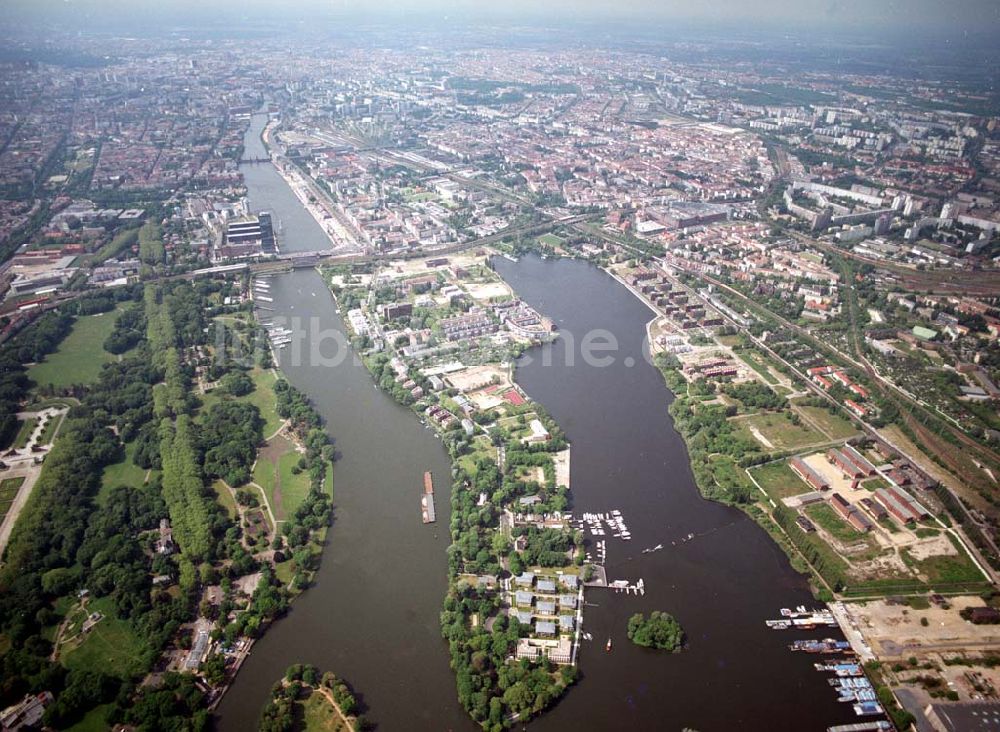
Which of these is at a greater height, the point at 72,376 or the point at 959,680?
the point at 959,680

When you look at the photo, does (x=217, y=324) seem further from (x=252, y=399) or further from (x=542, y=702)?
(x=542, y=702)

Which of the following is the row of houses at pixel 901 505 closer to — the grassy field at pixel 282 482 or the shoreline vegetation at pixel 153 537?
the shoreline vegetation at pixel 153 537

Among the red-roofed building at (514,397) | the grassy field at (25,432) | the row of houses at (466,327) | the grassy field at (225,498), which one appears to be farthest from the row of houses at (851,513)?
the grassy field at (25,432)

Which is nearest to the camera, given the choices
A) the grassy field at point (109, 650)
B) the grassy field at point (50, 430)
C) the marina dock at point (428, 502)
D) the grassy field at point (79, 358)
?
the grassy field at point (109, 650)

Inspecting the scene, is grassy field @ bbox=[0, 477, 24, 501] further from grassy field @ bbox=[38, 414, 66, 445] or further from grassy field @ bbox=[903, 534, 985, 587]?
grassy field @ bbox=[903, 534, 985, 587]

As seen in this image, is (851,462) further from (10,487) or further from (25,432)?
(25,432)

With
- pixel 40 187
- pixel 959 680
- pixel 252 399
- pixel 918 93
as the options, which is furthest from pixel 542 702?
pixel 918 93
